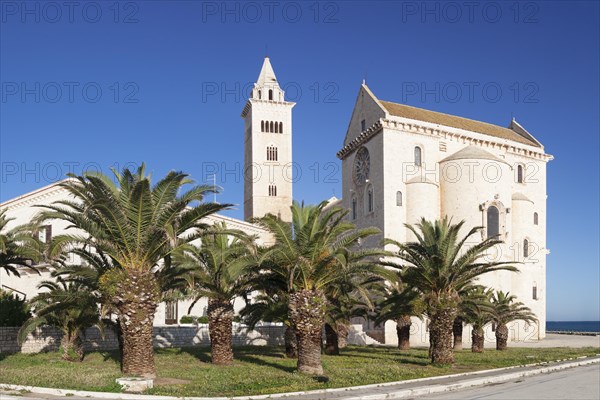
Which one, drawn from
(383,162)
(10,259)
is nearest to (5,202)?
(10,259)

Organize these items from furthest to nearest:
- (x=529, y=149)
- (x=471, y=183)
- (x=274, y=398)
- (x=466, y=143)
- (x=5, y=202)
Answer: (x=529, y=149) < (x=466, y=143) < (x=471, y=183) < (x=5, y=202) < (x=274, y=398)

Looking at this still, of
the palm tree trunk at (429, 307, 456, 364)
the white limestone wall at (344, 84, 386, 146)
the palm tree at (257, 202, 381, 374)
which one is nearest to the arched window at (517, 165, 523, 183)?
the white limestone wall at (344, 84, 386, 146)

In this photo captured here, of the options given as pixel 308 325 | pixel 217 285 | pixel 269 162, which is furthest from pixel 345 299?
pixel 269 162

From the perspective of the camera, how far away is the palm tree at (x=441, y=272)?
80.1 ft

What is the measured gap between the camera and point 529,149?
5778 centimetres

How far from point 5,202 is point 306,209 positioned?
108ft

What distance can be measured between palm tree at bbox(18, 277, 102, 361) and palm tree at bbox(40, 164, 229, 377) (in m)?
4.69

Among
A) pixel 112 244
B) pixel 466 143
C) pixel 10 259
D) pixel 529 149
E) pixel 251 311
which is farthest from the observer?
pixel 529 149

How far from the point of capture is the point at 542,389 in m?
19.2

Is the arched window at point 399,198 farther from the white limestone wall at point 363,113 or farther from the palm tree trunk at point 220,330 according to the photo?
the palm tree trunk at point 220,330

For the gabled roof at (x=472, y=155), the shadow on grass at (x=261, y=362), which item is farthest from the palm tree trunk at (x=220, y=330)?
the gabled roof at (x=472, y=155)

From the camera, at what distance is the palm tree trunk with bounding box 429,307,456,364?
81.7 ft

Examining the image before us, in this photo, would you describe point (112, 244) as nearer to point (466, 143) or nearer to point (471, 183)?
point (471, 183)

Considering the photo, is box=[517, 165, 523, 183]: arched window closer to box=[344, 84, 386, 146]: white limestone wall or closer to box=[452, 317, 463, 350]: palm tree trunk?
box=[344, 84, 386, 146]: white limestone wall
